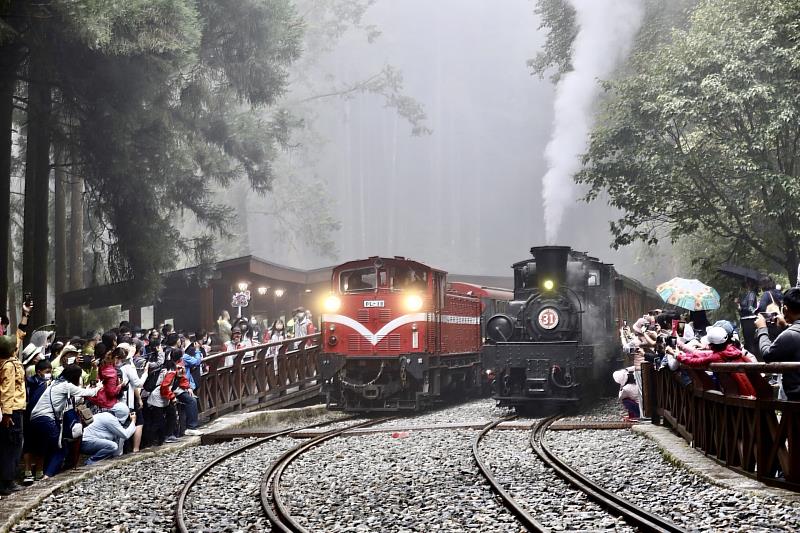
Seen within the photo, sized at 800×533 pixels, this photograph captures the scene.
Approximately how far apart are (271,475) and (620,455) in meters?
4.08

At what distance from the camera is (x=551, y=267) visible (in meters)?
16.3

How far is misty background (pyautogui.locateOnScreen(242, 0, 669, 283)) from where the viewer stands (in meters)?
95.6

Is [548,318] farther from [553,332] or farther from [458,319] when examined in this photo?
[458,319]

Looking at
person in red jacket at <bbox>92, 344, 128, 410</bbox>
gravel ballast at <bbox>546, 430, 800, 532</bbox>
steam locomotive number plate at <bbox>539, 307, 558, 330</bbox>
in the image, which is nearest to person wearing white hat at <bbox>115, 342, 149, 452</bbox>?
person in red jacket at <bbox>92, 344, 128, 410</bbox>

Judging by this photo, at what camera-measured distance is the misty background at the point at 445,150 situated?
95625mm

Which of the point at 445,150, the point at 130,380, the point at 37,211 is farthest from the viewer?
the point at 445,150

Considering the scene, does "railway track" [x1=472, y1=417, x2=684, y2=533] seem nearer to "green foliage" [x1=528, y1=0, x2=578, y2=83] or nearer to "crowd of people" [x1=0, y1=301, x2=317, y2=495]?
"crowd of people" [x1=0, y1=301, x2=317, y2=495]

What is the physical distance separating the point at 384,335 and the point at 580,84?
14.0 m

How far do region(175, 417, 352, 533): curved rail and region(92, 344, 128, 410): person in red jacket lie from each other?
1.38 meters

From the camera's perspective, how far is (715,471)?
8750mm

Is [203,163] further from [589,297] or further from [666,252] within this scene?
[666,252]

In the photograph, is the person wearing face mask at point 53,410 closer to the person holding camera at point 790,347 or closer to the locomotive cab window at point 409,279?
the person holding camera at point 790,347

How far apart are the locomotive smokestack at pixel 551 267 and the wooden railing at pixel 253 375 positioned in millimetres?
5560

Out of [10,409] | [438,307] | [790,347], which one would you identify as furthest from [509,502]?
[438,307]
